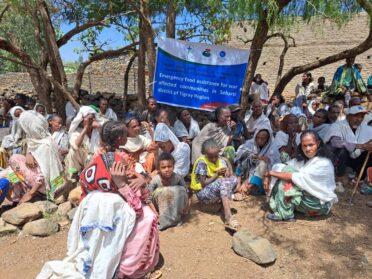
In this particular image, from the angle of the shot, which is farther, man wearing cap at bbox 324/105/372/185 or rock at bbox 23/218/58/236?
man wearing cap at bbox 324/105/372/185

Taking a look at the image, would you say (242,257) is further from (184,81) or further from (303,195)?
(184,81)

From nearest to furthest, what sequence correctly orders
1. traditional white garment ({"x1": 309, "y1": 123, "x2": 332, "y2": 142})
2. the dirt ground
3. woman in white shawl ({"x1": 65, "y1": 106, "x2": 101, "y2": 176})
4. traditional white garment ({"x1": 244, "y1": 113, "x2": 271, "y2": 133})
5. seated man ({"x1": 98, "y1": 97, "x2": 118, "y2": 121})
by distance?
the dirt ground → woman in white shawl ({"x1": 65, "y1": 106, "x2": 101, "y2": 176}) → traditional white garment ({"x1": 309, "y1": 123, "x2": 332, "y2": 142}) → traditional white garment ({"x1": 244, "y1": 113, "x2": 271, "y2": 133}) → seated man ({"x1": 98, "y1": 97, "x2": 118, "y2": 121})

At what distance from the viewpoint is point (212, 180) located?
397 cm

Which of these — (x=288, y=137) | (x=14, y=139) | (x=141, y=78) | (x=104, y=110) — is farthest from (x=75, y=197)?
(x=141, y=78)

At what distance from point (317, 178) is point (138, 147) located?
7.67 ft

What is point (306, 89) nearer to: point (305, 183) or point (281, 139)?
point (281, 139)

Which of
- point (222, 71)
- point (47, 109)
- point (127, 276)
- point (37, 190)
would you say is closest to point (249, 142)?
point (222, 71)

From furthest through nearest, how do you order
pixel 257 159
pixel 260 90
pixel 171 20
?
pixel 260 90
pixel 171 20
pixel 257 159

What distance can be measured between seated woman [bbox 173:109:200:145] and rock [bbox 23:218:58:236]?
252 centimetres

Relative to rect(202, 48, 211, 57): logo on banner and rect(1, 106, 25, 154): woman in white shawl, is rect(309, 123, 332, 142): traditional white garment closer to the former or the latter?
rect(202, 48, 211, 57): logo on banner

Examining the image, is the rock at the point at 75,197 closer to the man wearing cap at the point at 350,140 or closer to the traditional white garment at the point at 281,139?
the traditional white garment at the point at 281,139

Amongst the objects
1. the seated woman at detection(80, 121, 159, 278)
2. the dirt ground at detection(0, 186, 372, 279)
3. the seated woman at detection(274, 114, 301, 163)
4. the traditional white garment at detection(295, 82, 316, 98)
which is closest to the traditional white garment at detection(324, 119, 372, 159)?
the seated woman at detection(274, 114, 301, 163)

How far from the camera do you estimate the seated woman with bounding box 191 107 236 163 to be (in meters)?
5.07

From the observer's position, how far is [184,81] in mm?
5977
